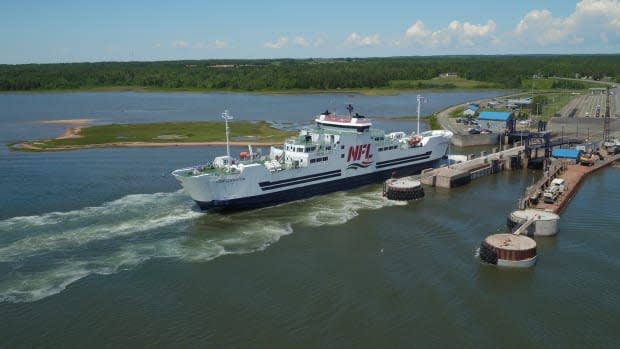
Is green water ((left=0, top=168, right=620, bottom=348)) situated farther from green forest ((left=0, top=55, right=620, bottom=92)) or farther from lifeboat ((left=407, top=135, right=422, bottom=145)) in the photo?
green forest ((left=0, top=55, right=620, bottom=92))

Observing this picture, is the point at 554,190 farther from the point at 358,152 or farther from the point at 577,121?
the point at 577,121

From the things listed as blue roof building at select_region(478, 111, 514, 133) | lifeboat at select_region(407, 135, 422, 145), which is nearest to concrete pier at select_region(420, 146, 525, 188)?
lifeboat at select_region(407, 135, 422, 145)

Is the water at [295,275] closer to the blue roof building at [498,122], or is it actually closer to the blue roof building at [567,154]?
the blue roof building at [567,154]

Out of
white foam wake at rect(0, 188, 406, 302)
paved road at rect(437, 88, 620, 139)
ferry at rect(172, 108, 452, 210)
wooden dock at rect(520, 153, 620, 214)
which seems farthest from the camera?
paved road at rect(437, 88, 620, 139)

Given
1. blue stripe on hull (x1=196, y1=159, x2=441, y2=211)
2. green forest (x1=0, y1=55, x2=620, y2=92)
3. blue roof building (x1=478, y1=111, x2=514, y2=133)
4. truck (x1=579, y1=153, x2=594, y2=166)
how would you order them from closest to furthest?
blue stripe on hull (x1=196, y1=159, x2=441, y2=211) → truck (x1=579, y1=153, x2=594, y2=166) → blue roof building (x1=478, y1=111, x2=514, y2=133) → green forest (x1=0, y1=55, x2=620, y2=92)

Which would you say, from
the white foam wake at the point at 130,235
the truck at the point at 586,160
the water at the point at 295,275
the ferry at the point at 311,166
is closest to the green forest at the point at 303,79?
the truck at the point at 586,160

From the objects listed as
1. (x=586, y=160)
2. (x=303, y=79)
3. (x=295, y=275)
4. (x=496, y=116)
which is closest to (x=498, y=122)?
(x=496, y=116)

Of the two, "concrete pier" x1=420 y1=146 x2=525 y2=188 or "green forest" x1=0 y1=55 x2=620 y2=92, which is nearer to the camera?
"concrete pier" x1=420 y1=146 x2=525 y2=188
